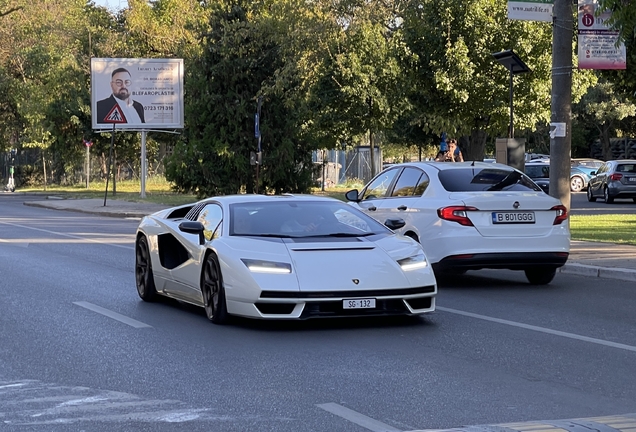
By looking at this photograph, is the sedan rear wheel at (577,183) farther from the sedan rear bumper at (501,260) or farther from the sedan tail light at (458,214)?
the sedan tail light at (458,214)

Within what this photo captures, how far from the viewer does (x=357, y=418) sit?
6688 millimetres

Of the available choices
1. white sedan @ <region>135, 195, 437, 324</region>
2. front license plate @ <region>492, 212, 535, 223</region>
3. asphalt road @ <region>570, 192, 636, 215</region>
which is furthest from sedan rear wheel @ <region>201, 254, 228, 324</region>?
asphalt road @ <region>570, 192, 636, 215</region>

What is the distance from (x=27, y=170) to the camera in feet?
219

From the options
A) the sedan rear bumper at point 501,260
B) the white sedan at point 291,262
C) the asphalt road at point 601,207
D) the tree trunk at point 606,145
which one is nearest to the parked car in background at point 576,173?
the asphalt road at point 601,207

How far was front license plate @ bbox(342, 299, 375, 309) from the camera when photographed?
33.4 ft

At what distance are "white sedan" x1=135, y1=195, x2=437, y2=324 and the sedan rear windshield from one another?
2.82 metres

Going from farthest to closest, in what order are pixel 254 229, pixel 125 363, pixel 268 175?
pixel 268 175 → pixel 254 229 → pixel 125 363

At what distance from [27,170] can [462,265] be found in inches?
2209

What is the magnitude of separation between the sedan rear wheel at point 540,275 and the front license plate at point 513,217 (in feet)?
2.93

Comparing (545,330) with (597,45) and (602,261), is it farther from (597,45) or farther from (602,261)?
(597,45)

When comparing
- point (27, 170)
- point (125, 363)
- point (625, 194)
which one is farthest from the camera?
point (27, 170)

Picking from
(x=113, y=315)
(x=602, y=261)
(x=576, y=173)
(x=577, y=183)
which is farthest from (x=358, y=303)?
(x=576, y=173)

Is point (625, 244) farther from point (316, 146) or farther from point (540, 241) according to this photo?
point (316, 146)

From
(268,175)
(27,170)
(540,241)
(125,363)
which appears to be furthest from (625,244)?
(27,170)
